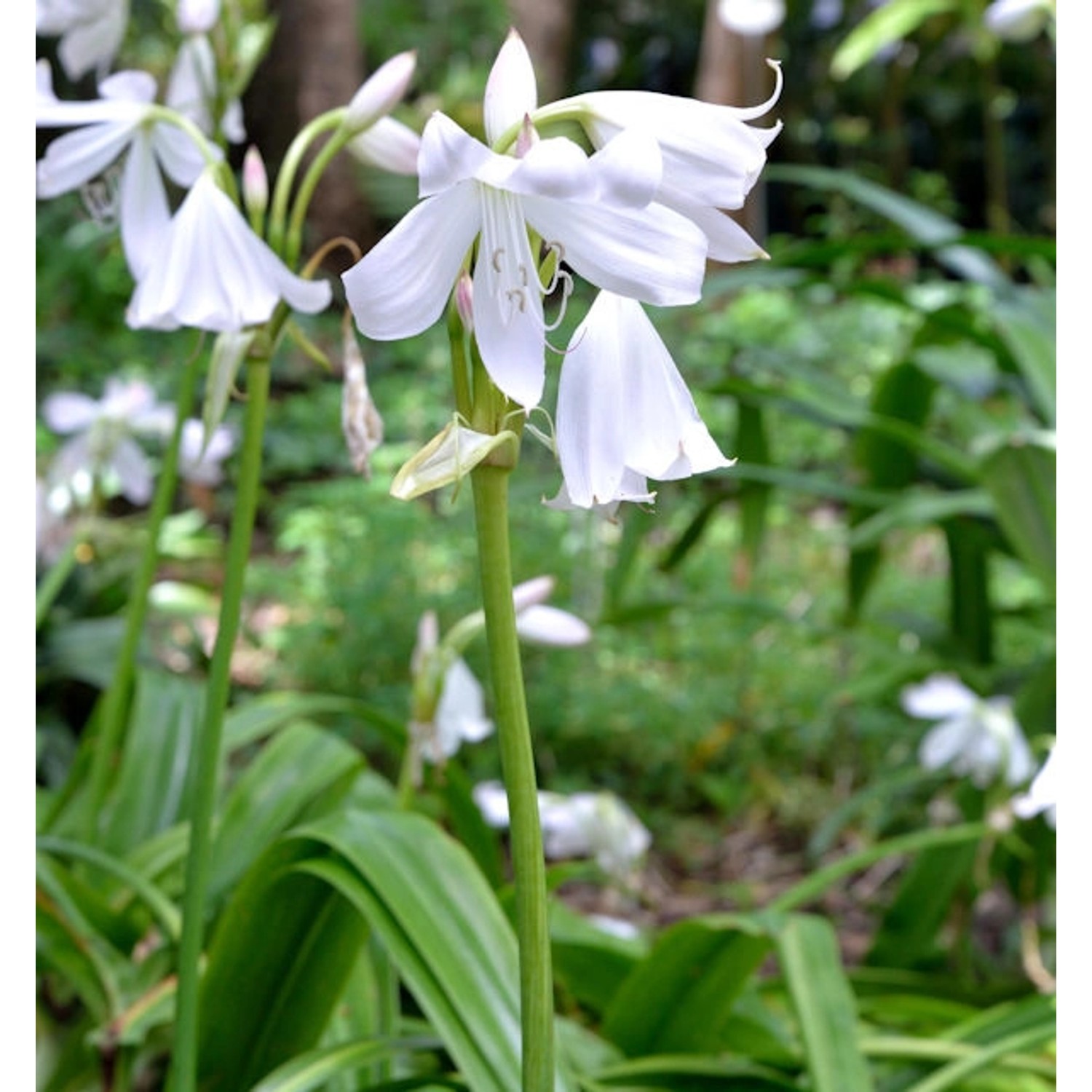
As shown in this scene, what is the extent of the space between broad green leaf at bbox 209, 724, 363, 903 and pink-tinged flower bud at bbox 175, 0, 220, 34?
1.80 ft

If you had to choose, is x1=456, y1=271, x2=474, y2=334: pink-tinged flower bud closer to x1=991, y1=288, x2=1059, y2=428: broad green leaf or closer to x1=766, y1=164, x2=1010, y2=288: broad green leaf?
x1=991, y1=288, x2=1059, y2=428: broad green leaf

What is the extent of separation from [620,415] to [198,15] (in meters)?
0.49

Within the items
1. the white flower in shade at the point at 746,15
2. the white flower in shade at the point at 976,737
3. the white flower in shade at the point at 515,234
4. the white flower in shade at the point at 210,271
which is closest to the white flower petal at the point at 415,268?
the white flower in shade at the point at 515,234

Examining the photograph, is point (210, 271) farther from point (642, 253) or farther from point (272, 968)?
point (272, 968)

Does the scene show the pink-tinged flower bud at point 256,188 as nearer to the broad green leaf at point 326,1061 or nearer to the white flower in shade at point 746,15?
the broad green leaf at point 326,1061

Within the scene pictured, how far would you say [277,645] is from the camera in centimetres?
254

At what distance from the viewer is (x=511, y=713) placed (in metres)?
0.45

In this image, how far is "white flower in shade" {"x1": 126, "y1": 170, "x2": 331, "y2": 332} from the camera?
24.7 inches

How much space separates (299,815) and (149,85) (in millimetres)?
535

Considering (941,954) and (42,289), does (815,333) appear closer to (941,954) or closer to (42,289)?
(42,289)

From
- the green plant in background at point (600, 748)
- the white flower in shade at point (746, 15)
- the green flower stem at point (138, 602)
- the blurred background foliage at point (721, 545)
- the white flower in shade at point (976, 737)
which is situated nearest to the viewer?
the green plant in background at point (600, 748)

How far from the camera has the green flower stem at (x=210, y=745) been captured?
66cm

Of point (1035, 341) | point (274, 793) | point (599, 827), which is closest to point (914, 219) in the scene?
point (1035, 341)

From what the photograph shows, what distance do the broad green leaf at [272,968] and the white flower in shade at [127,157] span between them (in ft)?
1.12
